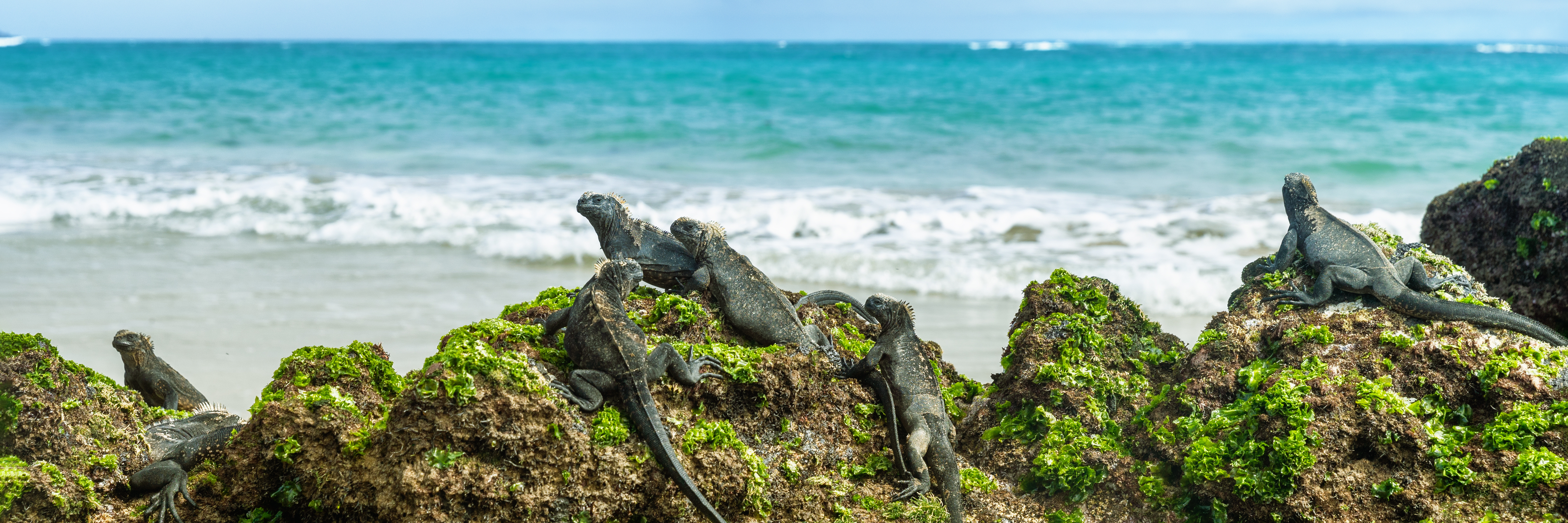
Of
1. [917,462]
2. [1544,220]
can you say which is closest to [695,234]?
[917,462]

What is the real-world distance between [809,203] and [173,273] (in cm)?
824

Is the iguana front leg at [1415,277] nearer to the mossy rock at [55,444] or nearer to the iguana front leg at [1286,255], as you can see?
the iguana front leg at [1286,255]

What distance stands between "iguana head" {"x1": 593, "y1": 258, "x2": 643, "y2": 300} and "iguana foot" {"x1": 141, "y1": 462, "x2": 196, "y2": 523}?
182 centimetres

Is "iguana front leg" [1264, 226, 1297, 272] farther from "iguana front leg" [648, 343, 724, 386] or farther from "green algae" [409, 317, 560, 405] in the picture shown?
"green algae" [409, 317, 560, 405]

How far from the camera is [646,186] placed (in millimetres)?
17859

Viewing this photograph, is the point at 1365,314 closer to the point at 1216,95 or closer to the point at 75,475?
the point at 75,475

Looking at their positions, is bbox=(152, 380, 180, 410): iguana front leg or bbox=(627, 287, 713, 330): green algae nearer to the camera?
bbox=(627, 287, 713, 330): green algae

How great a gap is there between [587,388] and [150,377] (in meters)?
3.19

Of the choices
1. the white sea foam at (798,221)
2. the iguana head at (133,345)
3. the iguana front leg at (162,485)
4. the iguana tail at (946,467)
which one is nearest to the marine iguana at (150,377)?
the iguana head at (133,345)

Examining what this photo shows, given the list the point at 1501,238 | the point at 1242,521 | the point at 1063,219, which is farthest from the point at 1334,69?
the point at 1242,521

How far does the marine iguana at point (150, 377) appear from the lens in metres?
5.10

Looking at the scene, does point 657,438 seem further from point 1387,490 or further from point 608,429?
point 1387,490

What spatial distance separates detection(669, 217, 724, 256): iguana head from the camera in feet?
14.8

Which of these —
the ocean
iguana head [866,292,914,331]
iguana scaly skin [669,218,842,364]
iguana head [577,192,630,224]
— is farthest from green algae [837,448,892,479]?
the ocean
